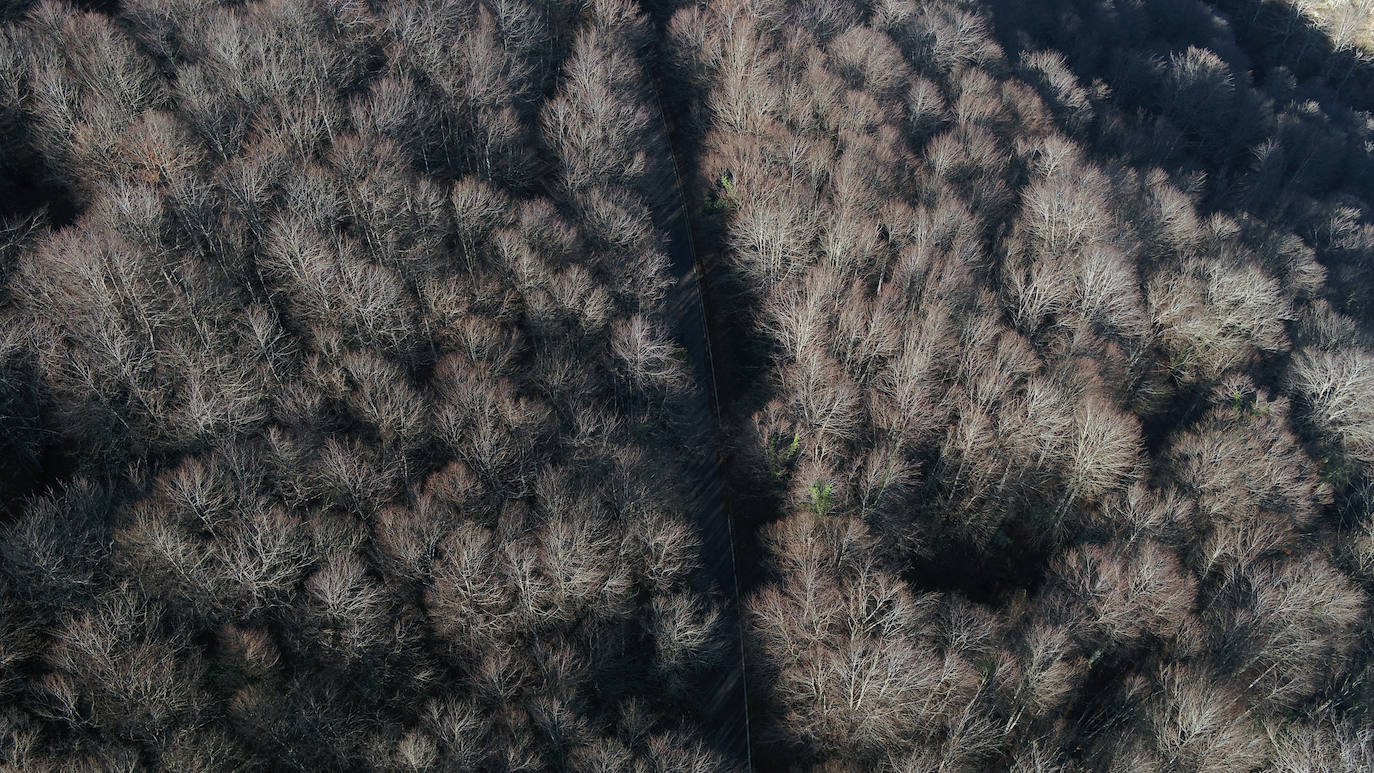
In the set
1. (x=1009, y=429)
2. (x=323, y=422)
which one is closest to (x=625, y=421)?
(x=323, y=422)

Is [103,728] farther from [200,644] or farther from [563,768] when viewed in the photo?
[563,768]

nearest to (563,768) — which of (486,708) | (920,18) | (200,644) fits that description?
(486,708)

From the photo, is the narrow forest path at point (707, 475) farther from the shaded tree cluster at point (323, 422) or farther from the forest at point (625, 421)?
the shaded tree cluster at point (323, 422)

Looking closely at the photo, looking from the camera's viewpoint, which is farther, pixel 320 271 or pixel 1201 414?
pixel 1201 414

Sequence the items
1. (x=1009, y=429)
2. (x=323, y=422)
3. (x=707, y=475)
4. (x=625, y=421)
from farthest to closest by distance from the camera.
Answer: (x=1009, y=429), (x=707, y=475), (x=625, y=421), (x=323, y=422)

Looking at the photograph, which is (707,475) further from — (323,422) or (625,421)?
(323,422)

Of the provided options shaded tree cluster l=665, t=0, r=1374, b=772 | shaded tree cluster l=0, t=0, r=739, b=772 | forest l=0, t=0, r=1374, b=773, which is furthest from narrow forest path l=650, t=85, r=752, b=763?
shaded tree cluster l=665, t=0, r=1374, b=772

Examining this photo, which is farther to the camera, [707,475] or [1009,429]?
[1009,429]
